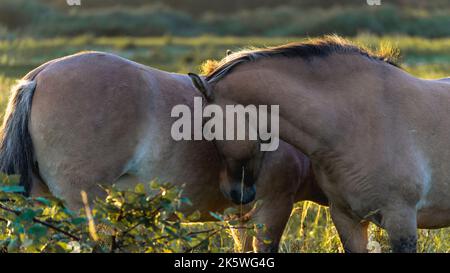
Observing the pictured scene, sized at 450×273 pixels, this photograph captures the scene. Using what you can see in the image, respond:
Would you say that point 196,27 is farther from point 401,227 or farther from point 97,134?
point 401,227

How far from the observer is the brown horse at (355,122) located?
15.7ft

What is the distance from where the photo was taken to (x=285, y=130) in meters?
4.86

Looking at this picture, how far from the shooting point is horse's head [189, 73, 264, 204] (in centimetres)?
480

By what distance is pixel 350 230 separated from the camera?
5273 millimetres

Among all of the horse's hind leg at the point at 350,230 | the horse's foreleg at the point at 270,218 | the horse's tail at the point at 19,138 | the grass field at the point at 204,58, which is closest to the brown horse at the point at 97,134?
the horse's tail at the point at 19,138

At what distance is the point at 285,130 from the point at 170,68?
1291 cm

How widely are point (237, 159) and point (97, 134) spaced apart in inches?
34.6

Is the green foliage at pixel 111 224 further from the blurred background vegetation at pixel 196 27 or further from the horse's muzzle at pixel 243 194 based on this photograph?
the blurred background vegetation at pixel 196 27

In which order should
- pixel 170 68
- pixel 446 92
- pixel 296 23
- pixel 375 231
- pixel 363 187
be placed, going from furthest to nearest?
pixel 296 23, pixel 170 68, pixel 375 231, pixel 446 92, pixel 363 187

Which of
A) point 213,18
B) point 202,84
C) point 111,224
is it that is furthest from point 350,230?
→ point 213,18

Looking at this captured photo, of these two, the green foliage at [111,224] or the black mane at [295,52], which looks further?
the black mane at [295,52]

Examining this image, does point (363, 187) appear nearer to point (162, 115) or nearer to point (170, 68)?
point (162, 115)

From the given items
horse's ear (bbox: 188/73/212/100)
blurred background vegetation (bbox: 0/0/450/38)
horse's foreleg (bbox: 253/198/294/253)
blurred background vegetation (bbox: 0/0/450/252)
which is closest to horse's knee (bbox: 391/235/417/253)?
horse's foreleg (bbox: 253/198/294/253)
